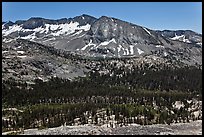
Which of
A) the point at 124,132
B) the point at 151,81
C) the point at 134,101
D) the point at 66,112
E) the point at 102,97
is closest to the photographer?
the point at 124,132

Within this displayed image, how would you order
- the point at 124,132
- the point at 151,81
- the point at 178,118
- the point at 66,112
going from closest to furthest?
1. the point at 124,132
2. the point at 178,118
3. the point at 66,112
4. the point at 151,81

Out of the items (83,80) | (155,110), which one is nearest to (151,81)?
(83,80)

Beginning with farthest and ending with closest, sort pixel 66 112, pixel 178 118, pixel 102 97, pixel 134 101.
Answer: pixel 102 97, pixel 134 101, pixel 66 112, pixel 178 118

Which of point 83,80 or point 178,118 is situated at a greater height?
point 83,80

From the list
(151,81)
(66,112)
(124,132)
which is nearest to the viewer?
(124,132)

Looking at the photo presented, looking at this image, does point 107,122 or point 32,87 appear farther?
point 32,87

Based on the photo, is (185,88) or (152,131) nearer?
(152,131)

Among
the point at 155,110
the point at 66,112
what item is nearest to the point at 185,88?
the point at 155,110

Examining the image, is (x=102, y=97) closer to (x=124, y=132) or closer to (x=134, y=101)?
(x=134, y=101)

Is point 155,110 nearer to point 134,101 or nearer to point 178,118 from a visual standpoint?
point 178,118
